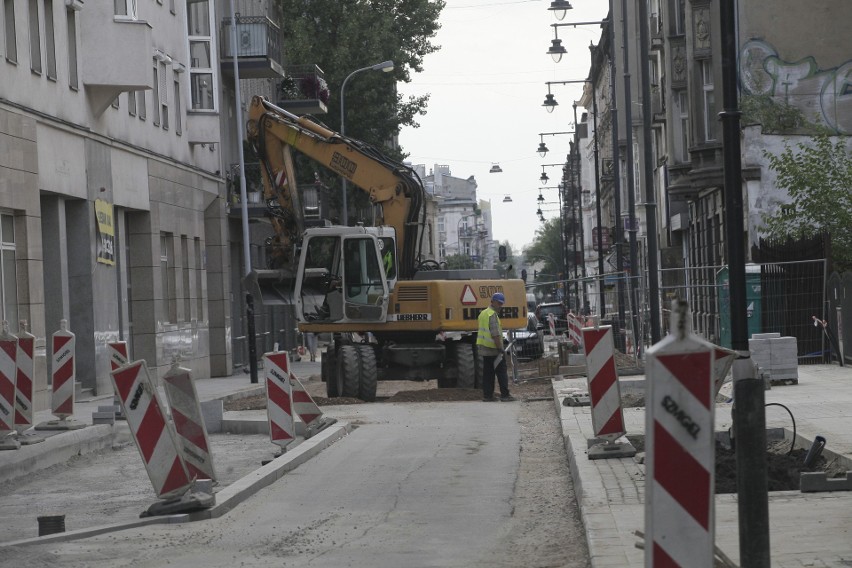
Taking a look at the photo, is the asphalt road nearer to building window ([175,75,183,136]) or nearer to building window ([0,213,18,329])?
building window ([0,213,18,329])

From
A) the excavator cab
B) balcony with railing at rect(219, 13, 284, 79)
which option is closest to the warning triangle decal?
the excavator cab

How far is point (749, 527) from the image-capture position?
285 inches

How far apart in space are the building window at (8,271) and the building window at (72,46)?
469 cm

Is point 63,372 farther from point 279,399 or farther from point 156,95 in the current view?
point 156,95

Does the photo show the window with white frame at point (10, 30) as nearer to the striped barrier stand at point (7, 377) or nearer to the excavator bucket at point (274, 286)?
the excavator bucket at point (274, 286)

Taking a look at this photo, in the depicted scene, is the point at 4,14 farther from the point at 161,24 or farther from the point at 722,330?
the point at 722,330

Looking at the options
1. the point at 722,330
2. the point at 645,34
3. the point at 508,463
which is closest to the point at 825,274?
the point at 722,330

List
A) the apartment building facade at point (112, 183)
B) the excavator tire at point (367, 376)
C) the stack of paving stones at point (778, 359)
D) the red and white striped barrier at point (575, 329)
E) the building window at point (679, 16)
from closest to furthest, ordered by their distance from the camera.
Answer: the stack of paving stones at point (778, 359) < the apartment building facade at point (112, 183) < the excavator tire at point (367, 376) < the red and white striped barrier at point (575, 329) < the building window at point (679, 16)

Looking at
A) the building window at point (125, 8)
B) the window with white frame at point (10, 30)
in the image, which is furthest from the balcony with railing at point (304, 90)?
the window with white frame at point (10, 30)

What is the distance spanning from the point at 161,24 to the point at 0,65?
12.5 m

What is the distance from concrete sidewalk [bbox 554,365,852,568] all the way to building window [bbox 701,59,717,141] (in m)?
24.3

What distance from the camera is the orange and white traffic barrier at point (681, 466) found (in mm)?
5918

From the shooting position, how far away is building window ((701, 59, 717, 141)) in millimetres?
40719

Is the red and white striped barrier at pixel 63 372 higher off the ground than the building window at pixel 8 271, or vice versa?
the building window at pixel 8 271
